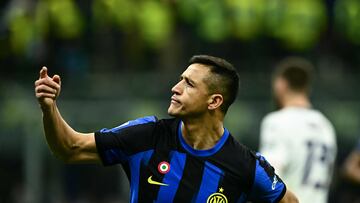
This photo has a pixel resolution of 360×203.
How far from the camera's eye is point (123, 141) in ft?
20.2

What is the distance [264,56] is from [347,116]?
1426mm

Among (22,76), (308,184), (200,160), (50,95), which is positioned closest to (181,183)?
(200,160)

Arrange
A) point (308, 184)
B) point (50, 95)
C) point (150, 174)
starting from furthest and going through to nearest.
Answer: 1. point (308, 184)
2. point (150, 174)
3. point (50, 95)

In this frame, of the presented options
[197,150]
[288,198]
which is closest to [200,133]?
[197,150]

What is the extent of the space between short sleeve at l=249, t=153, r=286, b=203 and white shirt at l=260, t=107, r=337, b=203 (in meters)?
1.74

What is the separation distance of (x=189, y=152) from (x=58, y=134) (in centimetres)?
78

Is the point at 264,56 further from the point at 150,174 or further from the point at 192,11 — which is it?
the point at 150,174

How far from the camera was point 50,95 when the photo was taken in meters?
5.79

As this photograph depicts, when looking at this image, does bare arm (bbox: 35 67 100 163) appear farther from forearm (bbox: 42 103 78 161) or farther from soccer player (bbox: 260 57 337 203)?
soccer player (bbox: 260 57 337 203)

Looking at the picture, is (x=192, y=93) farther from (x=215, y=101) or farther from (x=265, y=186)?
(x=265, y=186)

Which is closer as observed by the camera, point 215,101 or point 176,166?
point 176,166

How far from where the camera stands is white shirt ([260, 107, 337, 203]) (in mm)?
8203

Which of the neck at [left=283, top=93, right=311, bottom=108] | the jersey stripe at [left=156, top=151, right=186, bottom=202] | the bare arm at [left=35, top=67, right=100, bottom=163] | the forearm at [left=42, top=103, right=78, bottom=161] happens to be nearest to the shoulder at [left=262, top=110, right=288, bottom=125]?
the neck at [left=283, top=93, right=311, bottom=108]

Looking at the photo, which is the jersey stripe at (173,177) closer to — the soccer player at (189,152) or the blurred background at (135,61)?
the soccer player at (189,152)
